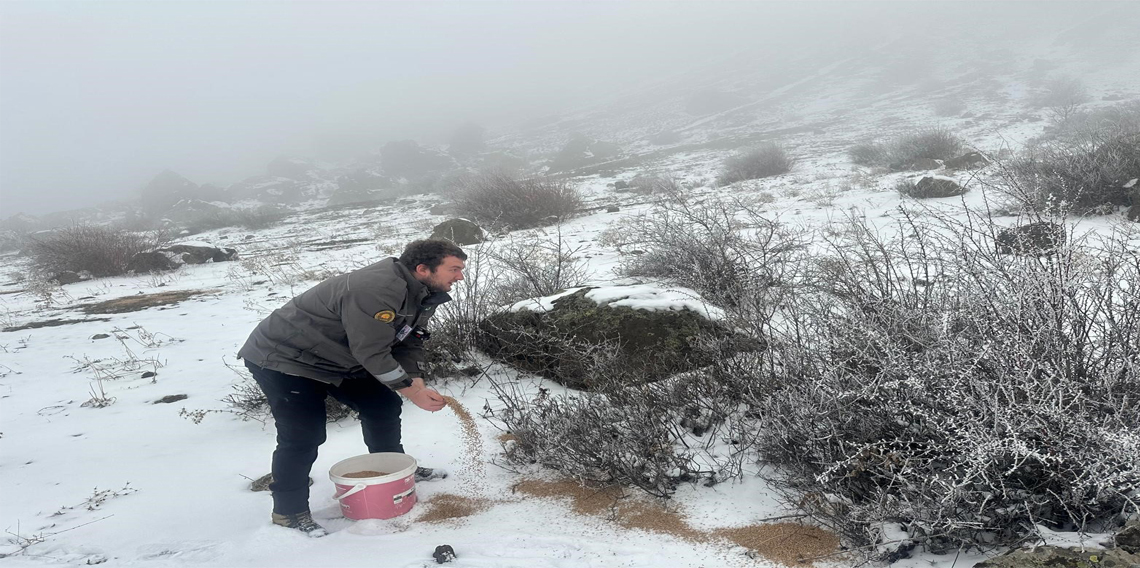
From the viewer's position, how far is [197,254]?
1075cm

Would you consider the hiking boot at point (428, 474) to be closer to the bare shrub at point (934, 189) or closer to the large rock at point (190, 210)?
the bare shrub at point (934, 189)

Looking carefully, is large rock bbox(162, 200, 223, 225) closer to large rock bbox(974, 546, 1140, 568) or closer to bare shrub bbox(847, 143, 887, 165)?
A: bare shrub bbox(847, 143, 887, 165)

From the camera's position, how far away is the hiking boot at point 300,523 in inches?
102

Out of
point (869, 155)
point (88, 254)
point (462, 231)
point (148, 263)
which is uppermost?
point (88, 254)

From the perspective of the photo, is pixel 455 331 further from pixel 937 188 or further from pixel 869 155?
pixel 869 155

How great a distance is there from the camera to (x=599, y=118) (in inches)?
2263

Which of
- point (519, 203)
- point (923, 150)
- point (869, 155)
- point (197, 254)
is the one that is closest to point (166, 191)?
point (197, 254)

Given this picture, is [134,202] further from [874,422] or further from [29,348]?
[874,422]

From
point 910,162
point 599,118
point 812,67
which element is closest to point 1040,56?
point 812,67

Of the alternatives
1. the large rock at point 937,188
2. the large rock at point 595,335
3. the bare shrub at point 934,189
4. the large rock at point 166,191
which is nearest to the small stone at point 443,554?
the large rock at point 595,335

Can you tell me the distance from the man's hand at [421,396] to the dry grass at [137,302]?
6084 mm

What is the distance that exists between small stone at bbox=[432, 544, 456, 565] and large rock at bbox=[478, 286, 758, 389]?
3.70ft

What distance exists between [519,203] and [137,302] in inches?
246

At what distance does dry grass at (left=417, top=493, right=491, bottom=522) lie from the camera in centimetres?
270
